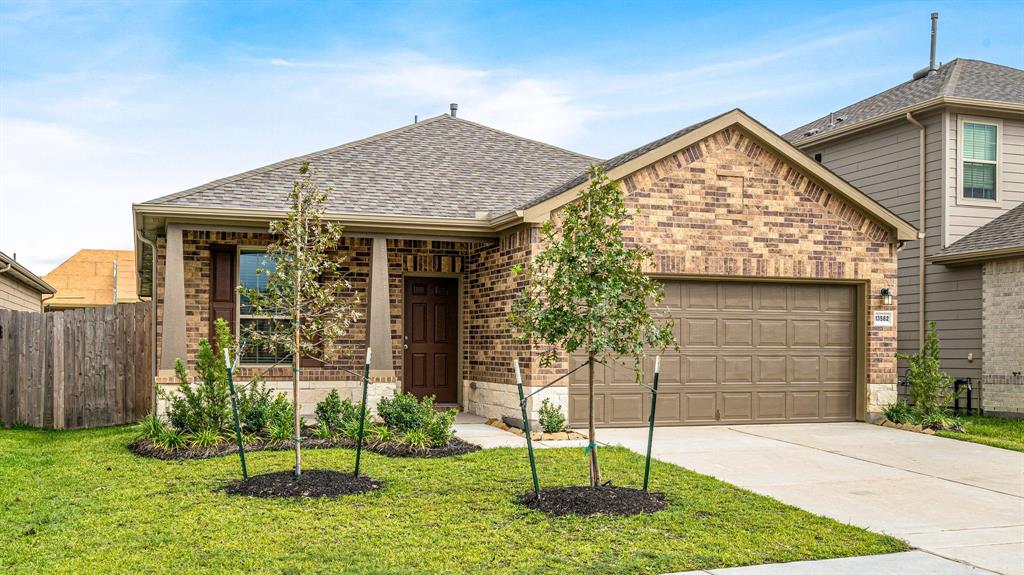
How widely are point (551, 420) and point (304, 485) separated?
4.66m

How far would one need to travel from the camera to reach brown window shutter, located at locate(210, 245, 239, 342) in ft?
45.0

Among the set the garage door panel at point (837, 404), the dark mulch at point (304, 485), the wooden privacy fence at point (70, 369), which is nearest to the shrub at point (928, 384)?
the garage door panel at point (837, 404)

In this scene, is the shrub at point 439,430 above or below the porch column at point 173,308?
below

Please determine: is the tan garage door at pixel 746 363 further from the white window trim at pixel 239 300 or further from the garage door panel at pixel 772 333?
the white window trim at pixel 239 300

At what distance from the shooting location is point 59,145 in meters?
22.2

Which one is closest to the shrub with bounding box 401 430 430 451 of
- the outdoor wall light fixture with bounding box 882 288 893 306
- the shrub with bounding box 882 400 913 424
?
the shrub with bounding box 882 400 913 424

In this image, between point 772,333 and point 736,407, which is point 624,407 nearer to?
point 736,407

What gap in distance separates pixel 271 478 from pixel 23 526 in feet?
6.99

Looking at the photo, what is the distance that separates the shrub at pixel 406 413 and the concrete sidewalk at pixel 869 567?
573 cm

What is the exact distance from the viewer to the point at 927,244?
677 inches

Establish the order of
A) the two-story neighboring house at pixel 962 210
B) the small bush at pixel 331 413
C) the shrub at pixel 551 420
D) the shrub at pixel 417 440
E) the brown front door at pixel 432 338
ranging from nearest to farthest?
the shrub at pixel 417 440
the small bush at pixel 331 413
the shrub at pixel 551 420
the brown front door at pixel 432 338
the two-story neighboring house at pixel 962 210

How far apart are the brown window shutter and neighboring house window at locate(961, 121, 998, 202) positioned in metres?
13.3

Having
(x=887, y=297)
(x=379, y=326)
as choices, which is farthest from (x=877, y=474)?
(x=379, y=326)

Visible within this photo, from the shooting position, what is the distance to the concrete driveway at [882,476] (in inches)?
271
